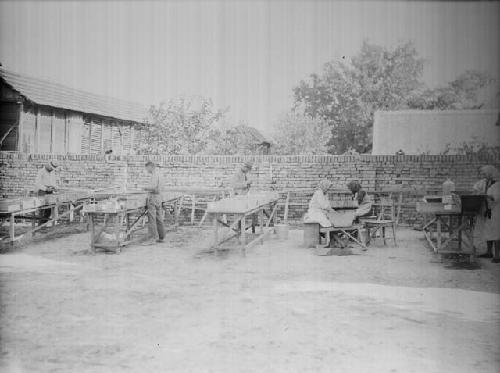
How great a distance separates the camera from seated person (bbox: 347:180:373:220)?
32.1 feet

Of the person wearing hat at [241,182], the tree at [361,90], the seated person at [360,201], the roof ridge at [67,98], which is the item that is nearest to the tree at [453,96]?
the tree at [361,90]

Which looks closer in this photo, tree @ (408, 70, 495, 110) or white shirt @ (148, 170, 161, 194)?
white shirt @ (148, 170, 161, 194)

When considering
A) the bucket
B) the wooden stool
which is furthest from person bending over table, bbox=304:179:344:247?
the bucket

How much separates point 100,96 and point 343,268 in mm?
21745

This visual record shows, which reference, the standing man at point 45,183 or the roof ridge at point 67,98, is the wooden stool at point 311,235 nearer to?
the standing man at point 45,183

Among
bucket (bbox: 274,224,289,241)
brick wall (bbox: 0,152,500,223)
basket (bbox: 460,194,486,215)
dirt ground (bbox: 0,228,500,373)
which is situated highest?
brick wall (bbox: 0,152,500,223)

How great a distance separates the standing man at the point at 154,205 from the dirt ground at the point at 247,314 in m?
1.54

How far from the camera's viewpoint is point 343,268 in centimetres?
807

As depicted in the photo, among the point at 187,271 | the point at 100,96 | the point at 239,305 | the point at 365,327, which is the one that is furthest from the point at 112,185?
the point at 100,96

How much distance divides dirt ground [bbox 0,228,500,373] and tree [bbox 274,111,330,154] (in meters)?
25.3

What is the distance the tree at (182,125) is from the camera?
2369cm

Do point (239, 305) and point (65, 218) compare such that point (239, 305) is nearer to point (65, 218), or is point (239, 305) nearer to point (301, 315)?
point (301, 315)

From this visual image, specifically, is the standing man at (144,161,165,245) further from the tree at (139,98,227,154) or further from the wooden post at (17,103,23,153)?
the tree at (139,98,227,154)

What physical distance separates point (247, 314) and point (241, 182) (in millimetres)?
6675
